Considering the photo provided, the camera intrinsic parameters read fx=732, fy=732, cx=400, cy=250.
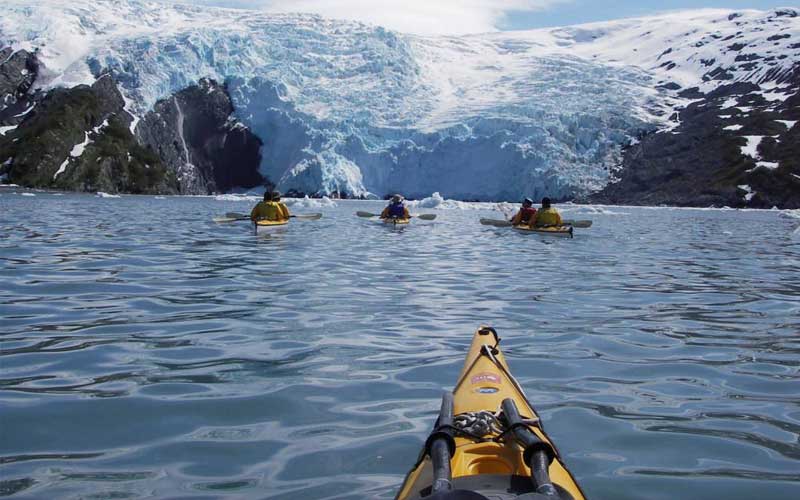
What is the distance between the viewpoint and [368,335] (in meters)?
7.07

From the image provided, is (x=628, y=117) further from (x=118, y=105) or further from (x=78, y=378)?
(x=78, y=378)

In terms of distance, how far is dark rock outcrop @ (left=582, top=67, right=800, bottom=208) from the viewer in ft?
243

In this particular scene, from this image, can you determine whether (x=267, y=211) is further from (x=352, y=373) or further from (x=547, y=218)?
(x=352, y=373)

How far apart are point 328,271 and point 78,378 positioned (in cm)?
670

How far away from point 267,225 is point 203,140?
72.9 m

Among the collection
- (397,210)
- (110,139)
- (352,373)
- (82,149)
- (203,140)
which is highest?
(203,140)

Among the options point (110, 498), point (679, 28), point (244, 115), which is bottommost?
point (110, 498)

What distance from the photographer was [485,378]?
13.8 ft

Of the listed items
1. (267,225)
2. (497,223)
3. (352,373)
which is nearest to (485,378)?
(352,373)

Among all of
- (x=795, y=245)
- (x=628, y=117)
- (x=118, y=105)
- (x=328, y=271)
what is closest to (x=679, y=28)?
(x=628, y=117)

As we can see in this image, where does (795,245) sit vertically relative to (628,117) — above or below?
below

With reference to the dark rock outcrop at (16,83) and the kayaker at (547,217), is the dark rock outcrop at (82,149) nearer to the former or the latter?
the dark rock outcrop at (16,83)

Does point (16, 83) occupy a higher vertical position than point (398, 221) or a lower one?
higher

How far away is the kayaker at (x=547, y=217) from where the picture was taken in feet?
68.7
